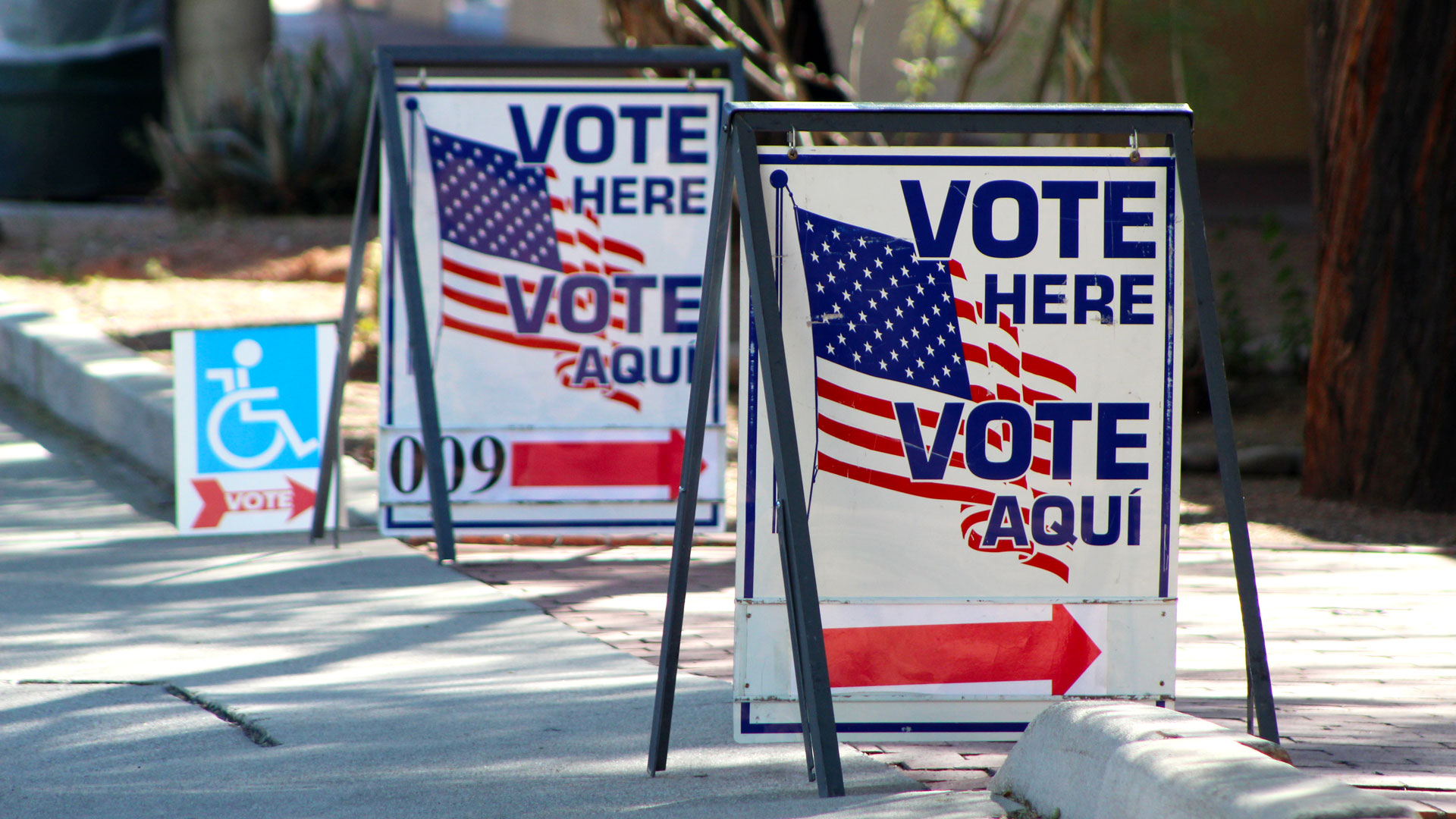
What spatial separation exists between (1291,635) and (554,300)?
2740 millimetres

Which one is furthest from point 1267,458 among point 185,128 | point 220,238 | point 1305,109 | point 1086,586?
point 1305,109

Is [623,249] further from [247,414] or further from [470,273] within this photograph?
[247,414]

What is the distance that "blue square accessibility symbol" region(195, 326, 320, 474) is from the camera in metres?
5.79

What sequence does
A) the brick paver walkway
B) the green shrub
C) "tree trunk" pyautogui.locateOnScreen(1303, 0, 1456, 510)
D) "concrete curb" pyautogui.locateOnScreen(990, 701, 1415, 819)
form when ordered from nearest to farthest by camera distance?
1. "concrete curb" pyautogui.locateOnScreen(990, 701, 1415, 819)
2. the brick paver walkway
3. "tree trunk" pyautogui.locateOnScreen(1303, 0, 1456, 510)
4. the green shrub

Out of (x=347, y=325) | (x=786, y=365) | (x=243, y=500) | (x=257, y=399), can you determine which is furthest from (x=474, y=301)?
(x=786, y=365)

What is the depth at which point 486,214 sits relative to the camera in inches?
221

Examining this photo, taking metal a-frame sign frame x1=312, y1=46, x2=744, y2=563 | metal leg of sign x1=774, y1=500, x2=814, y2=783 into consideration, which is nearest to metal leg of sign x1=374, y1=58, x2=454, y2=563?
metal a-frame sign frame x1=312, y1=46, x2=744, y2=563

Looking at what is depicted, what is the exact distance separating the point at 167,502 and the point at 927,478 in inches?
163

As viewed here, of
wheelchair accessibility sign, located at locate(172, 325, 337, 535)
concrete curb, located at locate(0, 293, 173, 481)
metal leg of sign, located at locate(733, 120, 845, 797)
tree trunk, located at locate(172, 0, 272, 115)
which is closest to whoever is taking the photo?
metal leg of sign, located at locate(733, 120, 845, 797)

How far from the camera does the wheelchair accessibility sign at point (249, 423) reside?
19.0 feet

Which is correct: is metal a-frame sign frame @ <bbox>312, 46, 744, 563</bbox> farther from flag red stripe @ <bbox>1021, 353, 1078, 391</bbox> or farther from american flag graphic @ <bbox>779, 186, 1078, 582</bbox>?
flag red stripe @ <bbox>1021, 353, 1078, 391</bbox>

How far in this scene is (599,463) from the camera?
5.71m

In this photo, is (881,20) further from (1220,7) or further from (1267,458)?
(1267,458)

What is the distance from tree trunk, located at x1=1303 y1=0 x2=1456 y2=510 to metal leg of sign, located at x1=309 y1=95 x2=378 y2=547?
13.9 ft
